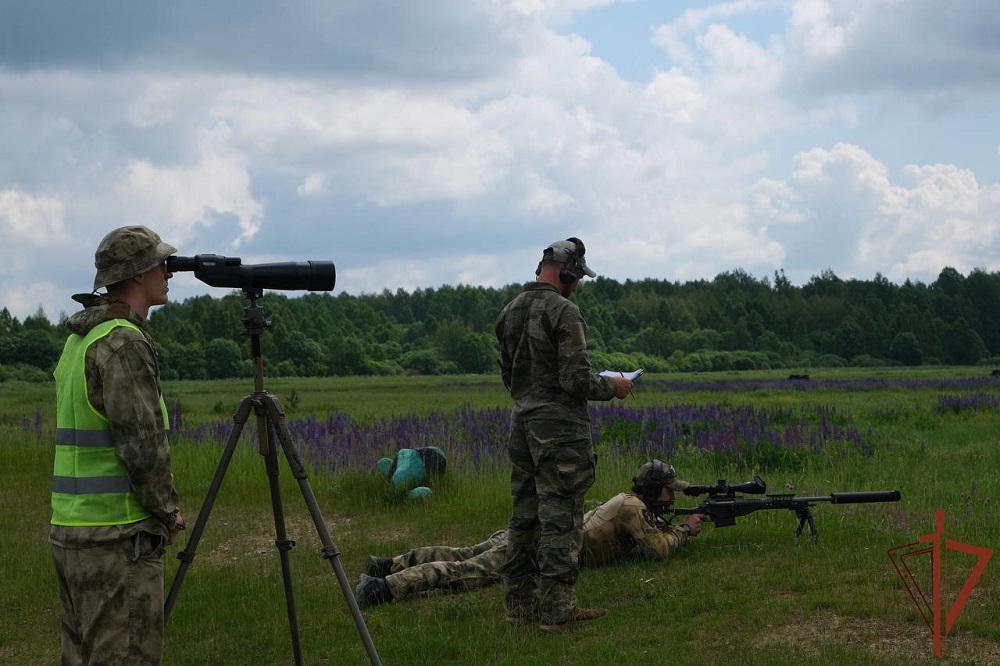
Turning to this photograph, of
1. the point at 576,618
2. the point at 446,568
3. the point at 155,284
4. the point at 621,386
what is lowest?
the point at 576,618

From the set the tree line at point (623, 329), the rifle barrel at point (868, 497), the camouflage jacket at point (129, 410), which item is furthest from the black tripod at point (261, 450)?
the tree line at point (623, 329)

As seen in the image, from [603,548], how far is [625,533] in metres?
0.21

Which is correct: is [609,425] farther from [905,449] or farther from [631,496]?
[631,496]

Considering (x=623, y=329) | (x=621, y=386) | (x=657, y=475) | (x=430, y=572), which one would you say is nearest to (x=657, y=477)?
(x=657, y=475)

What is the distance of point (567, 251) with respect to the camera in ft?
22.4

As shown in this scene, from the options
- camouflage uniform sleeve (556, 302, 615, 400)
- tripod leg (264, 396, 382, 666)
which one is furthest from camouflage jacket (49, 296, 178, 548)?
camouflage uniform sleeve (556, 302, 615, 400)

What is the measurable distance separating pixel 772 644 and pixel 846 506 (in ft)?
12.6

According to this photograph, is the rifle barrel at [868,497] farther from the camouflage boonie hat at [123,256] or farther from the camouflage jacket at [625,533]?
the camouflage boonie hat at [123,256]

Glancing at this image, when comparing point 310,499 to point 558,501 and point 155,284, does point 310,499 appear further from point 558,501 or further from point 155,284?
point 558,501

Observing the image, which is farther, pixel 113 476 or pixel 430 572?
pixel 430 572

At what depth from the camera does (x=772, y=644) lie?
6.06 metres

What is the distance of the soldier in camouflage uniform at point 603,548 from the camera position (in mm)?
7816

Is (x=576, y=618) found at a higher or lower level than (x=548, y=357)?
lower

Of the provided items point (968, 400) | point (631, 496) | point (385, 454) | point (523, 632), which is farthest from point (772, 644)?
point (968, 400)
